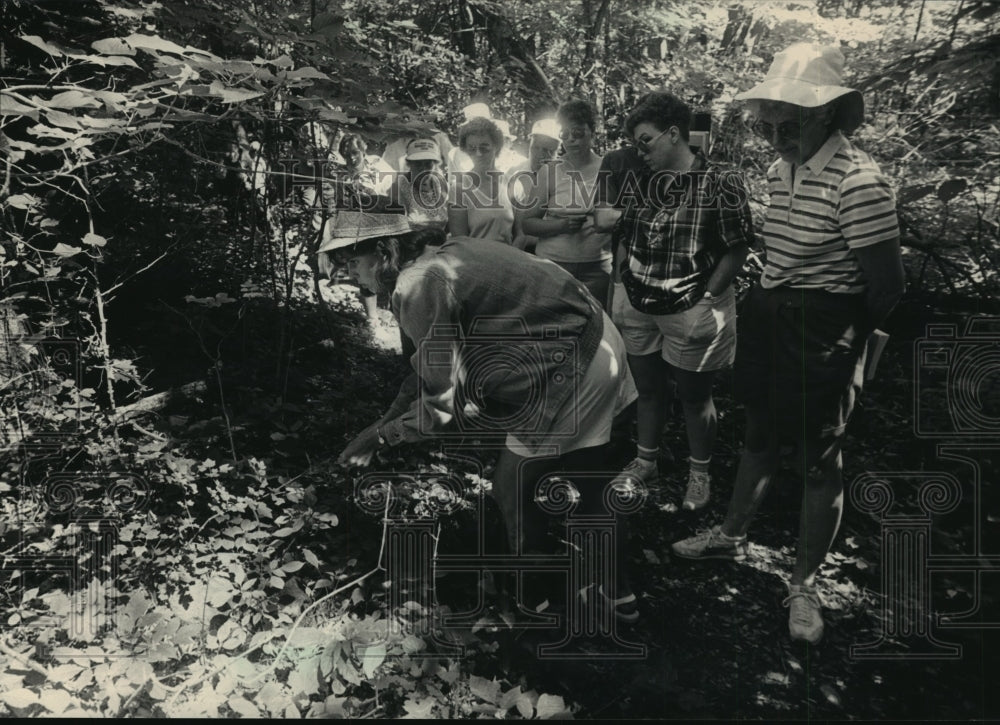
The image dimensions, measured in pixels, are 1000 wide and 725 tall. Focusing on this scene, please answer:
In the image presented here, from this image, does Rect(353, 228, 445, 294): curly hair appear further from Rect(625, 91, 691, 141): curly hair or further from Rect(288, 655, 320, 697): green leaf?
Rect(625, 91, 691, 141): curly hair

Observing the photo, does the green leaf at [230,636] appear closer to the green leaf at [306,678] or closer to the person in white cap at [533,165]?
the green leaf at [306,678]

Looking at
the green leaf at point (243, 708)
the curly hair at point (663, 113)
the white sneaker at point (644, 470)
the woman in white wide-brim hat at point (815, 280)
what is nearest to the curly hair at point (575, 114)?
the curly hair at point (663, 113)

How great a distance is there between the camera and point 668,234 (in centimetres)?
354

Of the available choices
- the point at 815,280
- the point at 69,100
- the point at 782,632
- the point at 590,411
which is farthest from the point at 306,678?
the point at 815,280

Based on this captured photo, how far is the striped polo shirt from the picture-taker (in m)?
2.63

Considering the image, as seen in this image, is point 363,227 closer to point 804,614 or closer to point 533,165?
point 804,614

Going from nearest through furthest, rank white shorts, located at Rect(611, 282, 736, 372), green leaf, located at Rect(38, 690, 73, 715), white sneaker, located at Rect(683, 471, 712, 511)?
green leaf, located at Rect(38, 690, 73, 715), white shorts, located at Rect(611, 282, 736, 372), white sneaker, located at Rect(683, 471, 712, 511)

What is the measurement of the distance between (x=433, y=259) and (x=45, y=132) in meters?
1.63

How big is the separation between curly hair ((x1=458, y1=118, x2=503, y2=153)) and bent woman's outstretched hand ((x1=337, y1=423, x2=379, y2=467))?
8.17 ft

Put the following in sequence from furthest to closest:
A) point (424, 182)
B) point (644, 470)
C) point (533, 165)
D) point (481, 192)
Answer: point (533, 165) < point (481, 192) < point (424, 182) < point (644, 470)

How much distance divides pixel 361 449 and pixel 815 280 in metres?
1.88

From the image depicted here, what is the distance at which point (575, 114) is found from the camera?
431 cm

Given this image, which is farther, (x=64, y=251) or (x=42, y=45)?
(x=64, y=251)

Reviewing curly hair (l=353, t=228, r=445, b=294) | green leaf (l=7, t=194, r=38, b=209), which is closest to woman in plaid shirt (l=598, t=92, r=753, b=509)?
curly hair (l=353, t=228, r=445, b=294)
